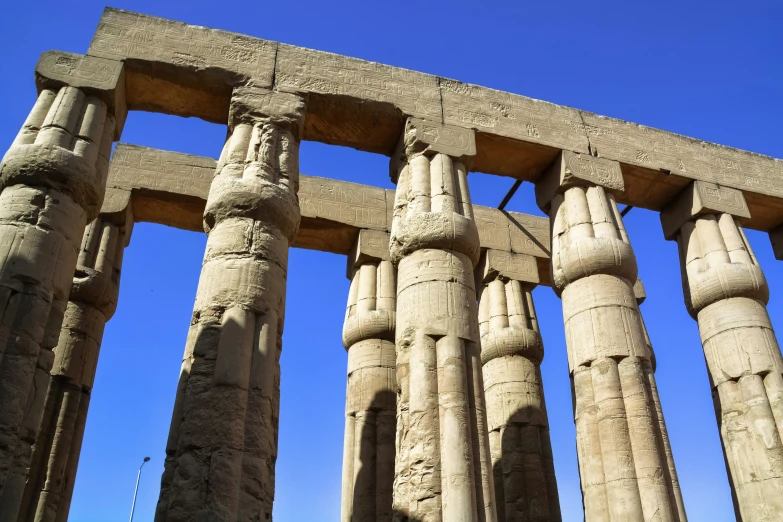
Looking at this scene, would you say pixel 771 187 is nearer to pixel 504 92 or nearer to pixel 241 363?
→ pixel 504 92

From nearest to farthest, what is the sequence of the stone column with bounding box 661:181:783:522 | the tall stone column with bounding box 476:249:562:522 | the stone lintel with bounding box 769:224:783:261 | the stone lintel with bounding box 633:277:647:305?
the stone column with bounding box 661:181:783:522 → the tall stone column with bounding box 476:249:562:522 → the stone lintel with bounding box 769:224:783:261 → the stone lintel with bounding box 633:277:647:305

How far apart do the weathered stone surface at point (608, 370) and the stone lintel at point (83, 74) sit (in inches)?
288

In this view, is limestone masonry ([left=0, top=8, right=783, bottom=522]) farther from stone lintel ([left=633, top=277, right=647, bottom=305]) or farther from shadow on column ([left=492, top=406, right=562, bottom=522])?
stone lintel ([left=633, top=277, right=647, bottom=305])

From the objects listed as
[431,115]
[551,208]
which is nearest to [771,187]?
[551,208]

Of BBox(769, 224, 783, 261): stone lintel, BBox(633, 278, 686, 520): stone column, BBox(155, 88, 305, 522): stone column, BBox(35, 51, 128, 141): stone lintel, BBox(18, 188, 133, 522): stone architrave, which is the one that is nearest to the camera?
BBox(155, 88, 305, 522): stone column

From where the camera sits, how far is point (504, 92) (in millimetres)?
12969

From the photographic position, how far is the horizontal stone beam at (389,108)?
36.1 ft

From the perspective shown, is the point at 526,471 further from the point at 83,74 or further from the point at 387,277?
the point at 83,74

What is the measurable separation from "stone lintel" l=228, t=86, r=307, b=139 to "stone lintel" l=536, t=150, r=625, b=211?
14.9ft

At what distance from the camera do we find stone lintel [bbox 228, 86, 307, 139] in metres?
10.6

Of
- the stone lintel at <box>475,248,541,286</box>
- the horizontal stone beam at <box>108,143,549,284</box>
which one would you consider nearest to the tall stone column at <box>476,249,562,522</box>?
the stone lintel at <box>475,248,541,286</box>

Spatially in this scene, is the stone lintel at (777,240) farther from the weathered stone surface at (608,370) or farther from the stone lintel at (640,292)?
the weathered stone surface at (608,370)

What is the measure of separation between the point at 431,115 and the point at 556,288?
139 inches

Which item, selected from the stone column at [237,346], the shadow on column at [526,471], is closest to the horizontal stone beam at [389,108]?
the stone column at [237,346]
